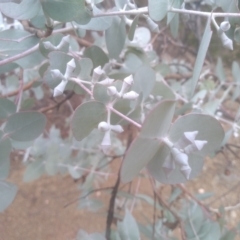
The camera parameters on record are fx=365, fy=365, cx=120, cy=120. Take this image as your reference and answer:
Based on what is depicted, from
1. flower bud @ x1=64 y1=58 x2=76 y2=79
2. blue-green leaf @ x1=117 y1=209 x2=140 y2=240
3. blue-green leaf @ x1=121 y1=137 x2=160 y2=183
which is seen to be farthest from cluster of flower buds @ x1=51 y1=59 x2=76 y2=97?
blue-green leaf @ x1=117 y1=209 x2=140 y2=240

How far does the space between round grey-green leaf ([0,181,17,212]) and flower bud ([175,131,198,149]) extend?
207mm

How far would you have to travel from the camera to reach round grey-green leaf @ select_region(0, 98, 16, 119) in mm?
458

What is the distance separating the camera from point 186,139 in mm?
280

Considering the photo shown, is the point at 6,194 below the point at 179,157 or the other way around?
below

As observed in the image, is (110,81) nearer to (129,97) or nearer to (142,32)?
(129,97)

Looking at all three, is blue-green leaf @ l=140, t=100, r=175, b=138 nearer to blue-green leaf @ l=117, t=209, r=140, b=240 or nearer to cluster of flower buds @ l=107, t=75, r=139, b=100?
cluster of flower buds @ l=107, t=75, r=139, b=100

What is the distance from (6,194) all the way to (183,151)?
217 millimetres

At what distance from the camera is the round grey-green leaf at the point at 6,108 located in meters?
0.46

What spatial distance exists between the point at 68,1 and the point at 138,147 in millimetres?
161

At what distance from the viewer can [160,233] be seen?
71cm

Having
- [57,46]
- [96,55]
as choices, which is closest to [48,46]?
[57,46]

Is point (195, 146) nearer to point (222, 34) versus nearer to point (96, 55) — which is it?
point (222, 34)

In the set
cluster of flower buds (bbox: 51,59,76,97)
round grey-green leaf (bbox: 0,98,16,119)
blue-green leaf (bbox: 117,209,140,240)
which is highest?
cluster of flower buds (bbox: 51,59,76,97)

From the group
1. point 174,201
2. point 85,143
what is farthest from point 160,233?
point 85,143
